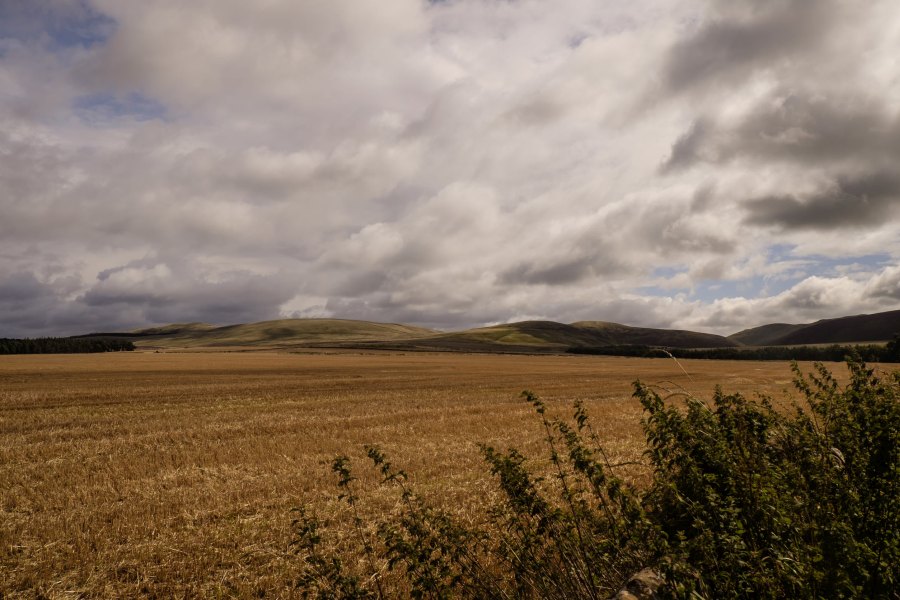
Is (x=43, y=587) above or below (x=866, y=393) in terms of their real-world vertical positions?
below

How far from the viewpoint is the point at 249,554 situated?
866 cm

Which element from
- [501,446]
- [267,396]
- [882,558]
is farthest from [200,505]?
[267,396]

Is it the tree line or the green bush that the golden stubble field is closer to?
the green bush

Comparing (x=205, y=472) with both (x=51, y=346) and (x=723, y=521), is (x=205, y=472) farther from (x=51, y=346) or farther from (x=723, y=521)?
(x=51, y=346)

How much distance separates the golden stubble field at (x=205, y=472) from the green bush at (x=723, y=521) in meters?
1.51

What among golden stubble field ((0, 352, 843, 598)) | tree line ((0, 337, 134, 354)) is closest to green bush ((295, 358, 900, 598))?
golden stubble field ((0, 352, 843, 598))

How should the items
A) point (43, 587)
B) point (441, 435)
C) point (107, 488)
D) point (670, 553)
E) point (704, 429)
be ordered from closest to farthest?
point (670, 553) < point (704, 429) < point (43, 587) < point (107, 488) < point (441, 435)

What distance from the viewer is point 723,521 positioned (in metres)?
4.88

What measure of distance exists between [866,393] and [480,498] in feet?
23.7

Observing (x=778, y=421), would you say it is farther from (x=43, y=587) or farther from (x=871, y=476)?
(x=43, y=587)

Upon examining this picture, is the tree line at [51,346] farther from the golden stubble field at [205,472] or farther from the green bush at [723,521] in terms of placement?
the green bush at [723,521]

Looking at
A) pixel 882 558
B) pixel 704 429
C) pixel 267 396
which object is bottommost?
pixel 267 396

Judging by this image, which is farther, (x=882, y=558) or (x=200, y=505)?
(x=200, y=505)

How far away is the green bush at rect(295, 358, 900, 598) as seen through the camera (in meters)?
3.80
